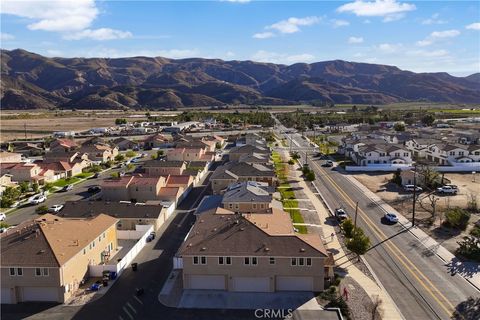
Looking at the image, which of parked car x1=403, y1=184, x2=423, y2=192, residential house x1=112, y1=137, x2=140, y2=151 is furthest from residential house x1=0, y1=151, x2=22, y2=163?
parked car x1=403, y1=184, x2=423, y2=192

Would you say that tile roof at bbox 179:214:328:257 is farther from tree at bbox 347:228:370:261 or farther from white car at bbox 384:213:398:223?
white car at bbox 384:213:398:223

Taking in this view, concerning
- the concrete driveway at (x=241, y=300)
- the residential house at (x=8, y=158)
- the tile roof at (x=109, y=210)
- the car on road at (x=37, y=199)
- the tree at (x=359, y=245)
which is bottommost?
the concrete driveway at (x=241, y=300)

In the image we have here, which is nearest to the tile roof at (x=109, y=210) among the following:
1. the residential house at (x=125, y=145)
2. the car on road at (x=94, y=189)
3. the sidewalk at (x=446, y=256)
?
the car on road at (x=94, y=189)

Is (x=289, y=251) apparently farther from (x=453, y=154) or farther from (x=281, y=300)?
(x=453, y=154)

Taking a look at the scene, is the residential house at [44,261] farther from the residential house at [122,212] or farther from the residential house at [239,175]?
the residential house at [239,175]

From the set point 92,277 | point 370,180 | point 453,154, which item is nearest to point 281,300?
point 92,277
